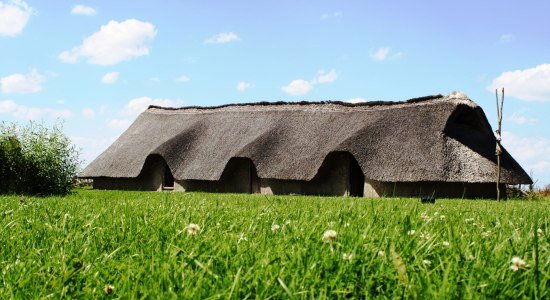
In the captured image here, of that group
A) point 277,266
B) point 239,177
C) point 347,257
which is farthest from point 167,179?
point 347,257

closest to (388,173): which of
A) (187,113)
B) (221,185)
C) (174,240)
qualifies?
(221,185)

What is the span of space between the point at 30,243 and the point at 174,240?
1077 mm

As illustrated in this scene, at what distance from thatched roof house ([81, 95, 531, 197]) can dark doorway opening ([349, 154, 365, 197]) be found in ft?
0.13

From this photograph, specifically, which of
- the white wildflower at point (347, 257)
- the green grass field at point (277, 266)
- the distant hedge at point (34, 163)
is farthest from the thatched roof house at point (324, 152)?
the white wildflower at point (347, 257)

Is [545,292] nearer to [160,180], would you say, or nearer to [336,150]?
[336,150]

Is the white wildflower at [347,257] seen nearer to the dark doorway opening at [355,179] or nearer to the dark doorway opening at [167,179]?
the dark doorway opening at [355,179]

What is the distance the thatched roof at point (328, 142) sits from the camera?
18.4 metres

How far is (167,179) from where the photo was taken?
83.1 feet

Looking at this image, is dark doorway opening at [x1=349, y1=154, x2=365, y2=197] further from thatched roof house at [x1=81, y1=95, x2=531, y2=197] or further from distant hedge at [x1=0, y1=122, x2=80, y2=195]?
distant hedge at [x1=0, y1=122, x2=80, y2=195]

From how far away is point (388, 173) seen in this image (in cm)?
1839

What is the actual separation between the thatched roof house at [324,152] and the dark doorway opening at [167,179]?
51 millimetres

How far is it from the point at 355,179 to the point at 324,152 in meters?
1.68

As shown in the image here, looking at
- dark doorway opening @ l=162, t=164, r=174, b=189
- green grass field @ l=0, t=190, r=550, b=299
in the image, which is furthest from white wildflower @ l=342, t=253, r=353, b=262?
dark doorway opening @ l=162, t=164, r=174, b=189

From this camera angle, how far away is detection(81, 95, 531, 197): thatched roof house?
60.9ft
